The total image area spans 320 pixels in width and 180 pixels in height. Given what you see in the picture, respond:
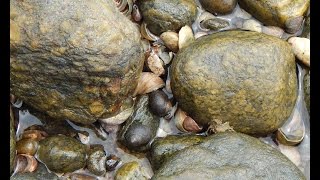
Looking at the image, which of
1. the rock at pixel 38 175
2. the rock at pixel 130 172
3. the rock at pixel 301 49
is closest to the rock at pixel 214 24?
the rock at pixel 301 49

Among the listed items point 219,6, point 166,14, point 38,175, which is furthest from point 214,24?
point 38,175

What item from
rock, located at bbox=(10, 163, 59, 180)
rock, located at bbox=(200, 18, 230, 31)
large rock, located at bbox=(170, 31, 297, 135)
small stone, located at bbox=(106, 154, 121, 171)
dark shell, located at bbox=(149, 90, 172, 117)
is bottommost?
small stone, located at bbox=(106, 154, 121, 171)

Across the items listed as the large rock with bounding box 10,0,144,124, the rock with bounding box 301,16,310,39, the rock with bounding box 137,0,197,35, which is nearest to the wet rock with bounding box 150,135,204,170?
the large rock with bounding box 10,0,144,124

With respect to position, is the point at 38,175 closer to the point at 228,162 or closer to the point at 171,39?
the point at 228,162

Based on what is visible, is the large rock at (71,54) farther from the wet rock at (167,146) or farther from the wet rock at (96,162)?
the wet rock at (167,146)

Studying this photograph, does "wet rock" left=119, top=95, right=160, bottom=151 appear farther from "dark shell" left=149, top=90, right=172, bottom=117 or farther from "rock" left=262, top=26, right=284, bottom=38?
"rock" left=262, top=26, right=284, bottom=38

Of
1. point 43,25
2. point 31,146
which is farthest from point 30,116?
point 43,25
